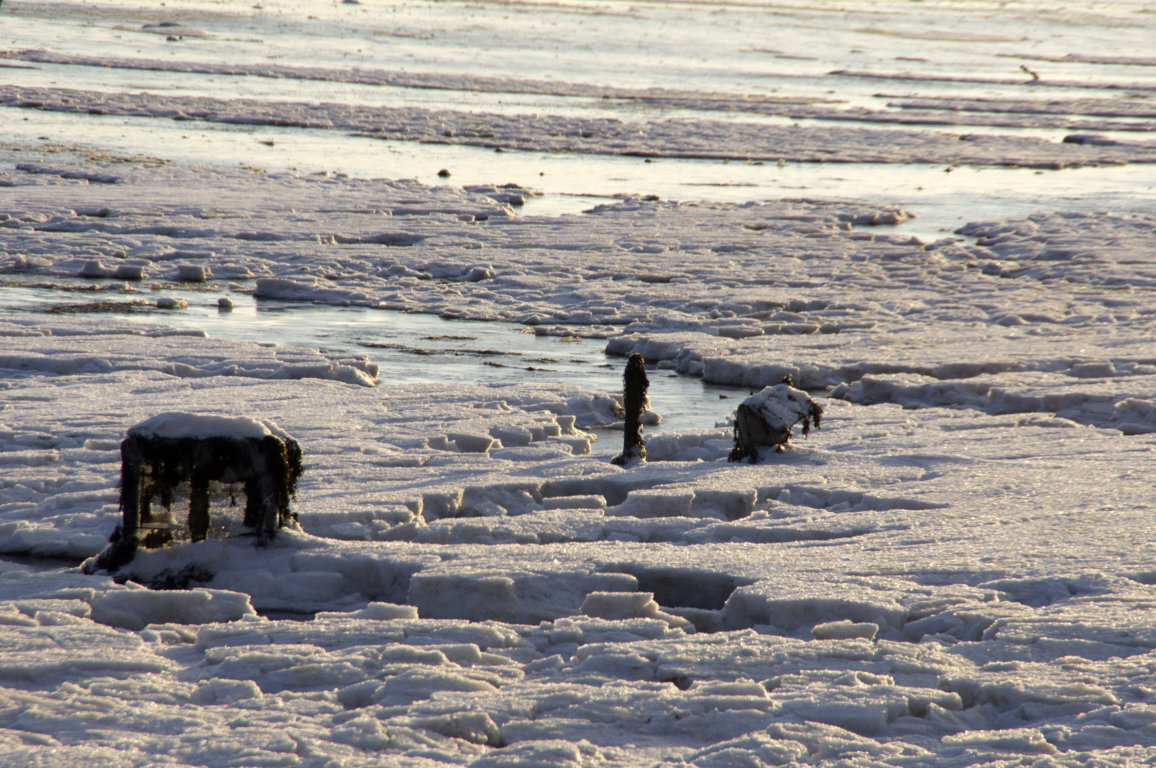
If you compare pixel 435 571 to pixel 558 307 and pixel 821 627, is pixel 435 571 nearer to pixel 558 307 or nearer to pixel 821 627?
pixel 821 627

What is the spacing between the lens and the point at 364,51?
A: 44.5 meters

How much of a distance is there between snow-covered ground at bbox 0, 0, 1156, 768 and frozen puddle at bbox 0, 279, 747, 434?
0.14 m

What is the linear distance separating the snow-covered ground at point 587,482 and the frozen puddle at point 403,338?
14 centimetres

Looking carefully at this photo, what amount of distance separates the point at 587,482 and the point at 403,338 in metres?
4.56

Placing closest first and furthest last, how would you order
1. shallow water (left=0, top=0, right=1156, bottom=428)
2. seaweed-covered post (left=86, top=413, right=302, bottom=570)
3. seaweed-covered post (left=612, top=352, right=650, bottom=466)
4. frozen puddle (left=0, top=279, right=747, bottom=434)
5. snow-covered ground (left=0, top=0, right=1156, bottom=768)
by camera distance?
snow-covered ground (left=0, top=0, right=1156, bottom=768)
seaweed-covered post (left=86, top=413, right=302, bottom=570)
seaweed-covered post (left=612, top=352, right=650, bottom=466)
frozen puddle (left=0, top=279, right=747, bottom=434)
shallow water (left=0, top=0, right=1156, bottom=428)

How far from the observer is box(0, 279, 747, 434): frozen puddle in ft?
30.9

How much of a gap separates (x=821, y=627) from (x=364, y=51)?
43010 millimetres

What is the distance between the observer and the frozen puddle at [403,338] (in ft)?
30.9

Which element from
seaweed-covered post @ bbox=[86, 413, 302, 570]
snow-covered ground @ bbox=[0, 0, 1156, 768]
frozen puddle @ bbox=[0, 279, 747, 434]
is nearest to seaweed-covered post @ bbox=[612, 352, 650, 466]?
snow-covered ground @ bbox=[0, 0, 1156, 768]

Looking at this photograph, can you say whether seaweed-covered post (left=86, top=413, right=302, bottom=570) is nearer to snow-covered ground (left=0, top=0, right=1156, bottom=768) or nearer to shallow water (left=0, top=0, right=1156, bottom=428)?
snow-covered ground (left=0, top=0, right=1156, bottom=768)

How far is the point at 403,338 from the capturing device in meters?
10.8

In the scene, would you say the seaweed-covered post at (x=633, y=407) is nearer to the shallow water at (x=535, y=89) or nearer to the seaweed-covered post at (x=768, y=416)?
→ the seaweed-covered post at (x=768, y=416)

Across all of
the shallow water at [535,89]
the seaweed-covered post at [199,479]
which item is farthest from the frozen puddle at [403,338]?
the seaweed-covered post at [199,479]

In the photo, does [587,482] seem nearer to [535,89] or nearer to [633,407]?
[633,407]
